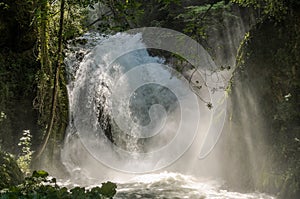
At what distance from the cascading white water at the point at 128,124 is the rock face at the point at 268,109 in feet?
6.56

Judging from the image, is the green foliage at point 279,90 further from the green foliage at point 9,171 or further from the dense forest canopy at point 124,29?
the green foliage at point 9,171

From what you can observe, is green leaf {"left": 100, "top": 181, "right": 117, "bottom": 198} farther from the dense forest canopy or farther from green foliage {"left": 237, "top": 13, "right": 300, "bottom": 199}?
green foliage {"left": 237, "top": 13, "right": 300, "bottom": 199}

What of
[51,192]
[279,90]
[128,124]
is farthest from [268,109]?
[51,192]

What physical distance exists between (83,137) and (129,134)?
139 cm

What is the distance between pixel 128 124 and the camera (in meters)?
11.2

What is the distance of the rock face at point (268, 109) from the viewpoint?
6238 millimetres

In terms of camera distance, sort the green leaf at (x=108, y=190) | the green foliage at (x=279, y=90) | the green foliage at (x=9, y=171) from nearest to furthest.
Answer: the green leaf at (x=108, y=190), the green foliage at (x=9, y=171), the green foliage at (x=279, y=90)

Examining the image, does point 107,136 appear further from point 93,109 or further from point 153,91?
point 153,91

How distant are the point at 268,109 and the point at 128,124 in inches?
207

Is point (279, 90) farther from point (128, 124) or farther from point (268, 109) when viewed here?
point (128, 124)

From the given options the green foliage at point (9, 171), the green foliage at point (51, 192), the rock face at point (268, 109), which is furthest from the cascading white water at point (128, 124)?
the green foliage at point (51, 192)

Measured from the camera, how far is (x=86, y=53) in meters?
12.6

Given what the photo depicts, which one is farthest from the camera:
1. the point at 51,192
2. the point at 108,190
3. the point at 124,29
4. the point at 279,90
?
the point at 279,90

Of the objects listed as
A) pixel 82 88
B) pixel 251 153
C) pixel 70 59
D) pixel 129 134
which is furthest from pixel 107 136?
pixel 251 153
